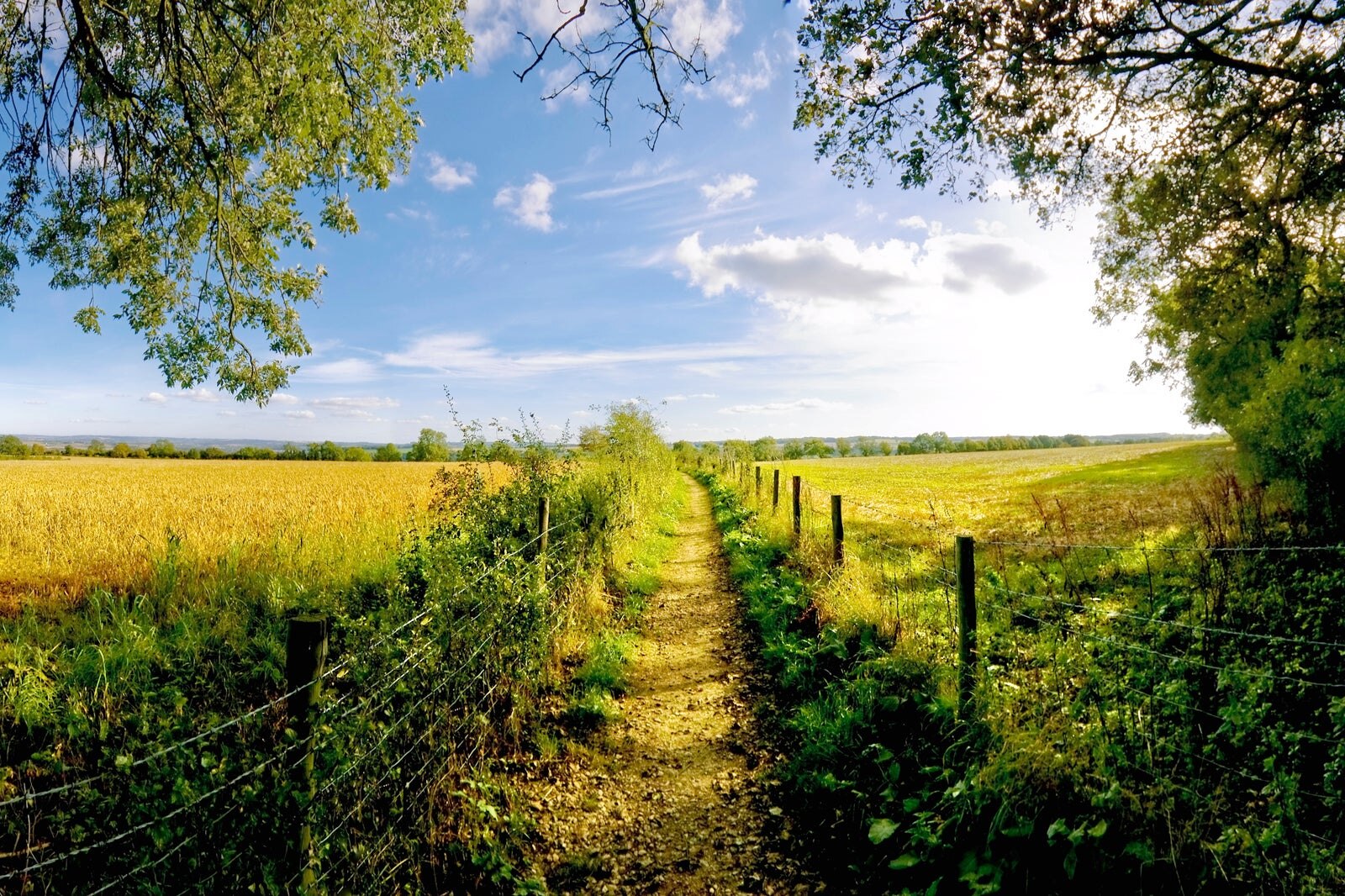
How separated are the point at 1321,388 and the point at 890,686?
12485 mm

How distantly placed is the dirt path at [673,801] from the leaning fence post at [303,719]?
1581 mm

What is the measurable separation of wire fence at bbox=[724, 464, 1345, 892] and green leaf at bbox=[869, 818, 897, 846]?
950 millimetres

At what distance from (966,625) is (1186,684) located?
55.3 inches

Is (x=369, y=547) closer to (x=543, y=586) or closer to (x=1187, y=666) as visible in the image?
(x=543, y=586)

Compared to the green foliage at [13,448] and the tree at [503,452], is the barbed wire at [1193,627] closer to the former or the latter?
the tree at [503,452]

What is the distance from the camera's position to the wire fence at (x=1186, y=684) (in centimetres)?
301

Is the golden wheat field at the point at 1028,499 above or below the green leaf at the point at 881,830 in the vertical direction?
above

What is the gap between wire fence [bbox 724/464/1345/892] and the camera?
3010 millimetres

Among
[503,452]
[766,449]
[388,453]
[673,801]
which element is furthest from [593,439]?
[388,453]

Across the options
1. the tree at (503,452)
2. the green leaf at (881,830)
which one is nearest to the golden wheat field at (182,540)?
the tree at (503,452)

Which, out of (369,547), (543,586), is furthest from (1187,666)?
(369,547)

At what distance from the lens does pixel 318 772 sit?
291 cm

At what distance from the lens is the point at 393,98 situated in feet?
28.2

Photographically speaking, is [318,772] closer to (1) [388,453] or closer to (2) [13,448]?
(1) [388,453]
